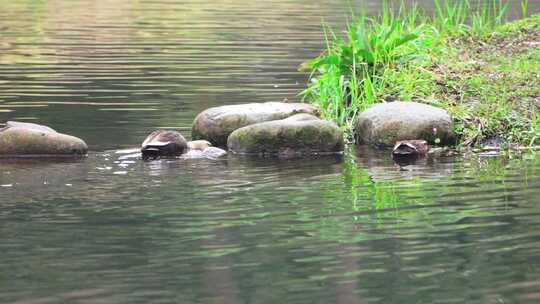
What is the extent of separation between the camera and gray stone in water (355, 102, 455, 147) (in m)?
12.5

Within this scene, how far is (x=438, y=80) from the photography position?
44.7 feet

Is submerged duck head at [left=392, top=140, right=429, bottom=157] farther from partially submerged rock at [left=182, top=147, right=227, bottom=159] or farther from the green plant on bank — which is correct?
partially submerged rock at [left=182, top=147, right=227, bottom=159]

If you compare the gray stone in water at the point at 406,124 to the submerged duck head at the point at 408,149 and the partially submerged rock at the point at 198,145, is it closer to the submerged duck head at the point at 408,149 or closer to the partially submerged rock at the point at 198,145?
the submerged duck head at the point at 408,149

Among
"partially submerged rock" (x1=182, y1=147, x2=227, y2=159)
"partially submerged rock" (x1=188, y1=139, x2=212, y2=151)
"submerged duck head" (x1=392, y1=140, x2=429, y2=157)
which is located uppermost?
"partially submerged rock" (x1=188, y1=139, x2=212, y2=151)

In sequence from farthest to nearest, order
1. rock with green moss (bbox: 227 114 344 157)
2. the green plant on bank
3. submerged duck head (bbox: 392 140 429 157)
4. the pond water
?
the green plant on bank
rock with green moss (bbox: 227 114 344 157)
submerged duck head (bbox: 392 140 429 157)
the pond water

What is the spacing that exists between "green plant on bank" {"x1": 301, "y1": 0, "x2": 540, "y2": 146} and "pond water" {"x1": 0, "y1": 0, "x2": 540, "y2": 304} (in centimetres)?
102

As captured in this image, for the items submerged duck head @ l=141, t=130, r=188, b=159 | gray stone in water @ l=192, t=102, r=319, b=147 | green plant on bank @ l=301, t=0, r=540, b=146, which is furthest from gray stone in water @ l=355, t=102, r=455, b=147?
submerged duck head @ l=141, t=130, r=188, b=159

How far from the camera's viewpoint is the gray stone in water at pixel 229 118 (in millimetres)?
13164

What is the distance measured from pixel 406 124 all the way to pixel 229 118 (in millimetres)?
1877

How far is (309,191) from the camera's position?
392 inches

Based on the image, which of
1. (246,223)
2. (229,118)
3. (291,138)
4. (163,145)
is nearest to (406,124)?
(291,138)

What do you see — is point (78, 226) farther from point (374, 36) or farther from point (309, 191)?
point (374, 36)

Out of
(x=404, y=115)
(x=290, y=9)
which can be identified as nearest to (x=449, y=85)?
(x=404, y=115)

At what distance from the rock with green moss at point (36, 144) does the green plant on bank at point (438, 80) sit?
2.95 meters
